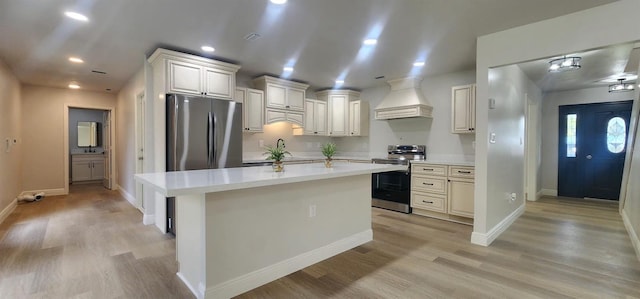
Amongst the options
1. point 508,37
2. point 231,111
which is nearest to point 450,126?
point 508,37

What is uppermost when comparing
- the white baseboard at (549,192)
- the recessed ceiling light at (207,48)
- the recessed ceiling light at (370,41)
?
the recessed ceiling light at (370,41)

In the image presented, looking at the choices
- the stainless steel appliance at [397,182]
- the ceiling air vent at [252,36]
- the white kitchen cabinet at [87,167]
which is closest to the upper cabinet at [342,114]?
the stainless steel appliance at [397,182]

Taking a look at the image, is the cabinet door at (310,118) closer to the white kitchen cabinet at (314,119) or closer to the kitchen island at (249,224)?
the white kitchen cabinet at (314,119)

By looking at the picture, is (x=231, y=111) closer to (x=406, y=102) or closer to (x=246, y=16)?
(x=246, y=16)

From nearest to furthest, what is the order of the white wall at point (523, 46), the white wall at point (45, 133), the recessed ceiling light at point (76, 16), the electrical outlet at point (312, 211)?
the white wall at point (523, 46) < the recessed ceiling light at point (76, 16) < the electrical outlet at point (312, 211) < the white wall at point (45, 133)

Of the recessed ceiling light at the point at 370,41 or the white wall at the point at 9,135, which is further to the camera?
the white wall at the point at 9,135

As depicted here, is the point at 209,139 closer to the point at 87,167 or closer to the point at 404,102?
the point at 404,102

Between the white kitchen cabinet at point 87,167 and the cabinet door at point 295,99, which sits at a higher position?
the cabinet door at point 295,99

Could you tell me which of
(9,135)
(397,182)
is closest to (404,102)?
(397,182)

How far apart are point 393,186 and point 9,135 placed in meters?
6.23

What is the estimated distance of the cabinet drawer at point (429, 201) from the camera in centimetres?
429

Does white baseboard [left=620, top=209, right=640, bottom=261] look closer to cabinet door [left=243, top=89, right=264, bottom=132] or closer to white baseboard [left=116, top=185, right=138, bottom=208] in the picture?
cabinet door [left=243, top=89, right=264, bottom=132]

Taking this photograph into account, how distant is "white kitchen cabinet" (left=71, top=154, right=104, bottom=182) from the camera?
312 inches

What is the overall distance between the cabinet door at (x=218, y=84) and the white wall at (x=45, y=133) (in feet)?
14.8
